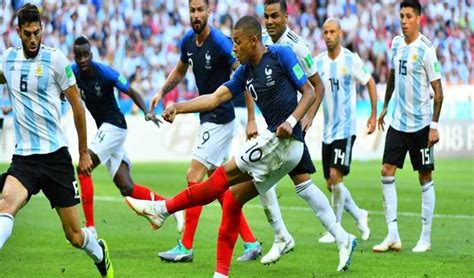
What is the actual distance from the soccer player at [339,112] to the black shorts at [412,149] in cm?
80

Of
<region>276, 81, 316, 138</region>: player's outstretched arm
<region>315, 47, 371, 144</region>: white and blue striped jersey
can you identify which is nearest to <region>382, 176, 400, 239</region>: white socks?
<region>315, 47, 371, 144</region>: white and blue striped jersey

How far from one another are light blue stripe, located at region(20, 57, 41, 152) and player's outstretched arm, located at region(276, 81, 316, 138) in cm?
200

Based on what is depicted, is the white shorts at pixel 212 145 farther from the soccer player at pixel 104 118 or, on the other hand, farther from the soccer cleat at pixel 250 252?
the soccer player at pixel 104 118

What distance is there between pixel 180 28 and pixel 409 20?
21.3 m

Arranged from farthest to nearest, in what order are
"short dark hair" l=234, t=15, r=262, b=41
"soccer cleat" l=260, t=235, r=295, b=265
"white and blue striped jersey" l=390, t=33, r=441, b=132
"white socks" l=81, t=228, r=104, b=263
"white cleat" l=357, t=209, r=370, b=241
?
"white cleat" l=357, t=209, r=370, b=241, "white and blue striped jersey" l=390, t=33, r=441, b=132, "soccer cleat" l=260, t=235, r=295, b=265, "white socks" l=81, t=228, r=104, b=263, "short dark hair" l=234, t=15, r=262, b=41

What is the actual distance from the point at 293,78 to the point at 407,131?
317cm

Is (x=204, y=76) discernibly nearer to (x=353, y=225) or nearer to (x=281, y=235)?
(x=281, y=235)

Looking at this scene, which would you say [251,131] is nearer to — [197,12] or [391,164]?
[197,12]

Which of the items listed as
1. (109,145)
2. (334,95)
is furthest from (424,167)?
(109,145)

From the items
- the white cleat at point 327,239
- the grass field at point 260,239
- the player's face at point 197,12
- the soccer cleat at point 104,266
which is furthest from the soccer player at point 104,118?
the soccer cleat at point 104,266

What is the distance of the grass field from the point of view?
973 centimetres

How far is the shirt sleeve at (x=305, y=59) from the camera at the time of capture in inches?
378

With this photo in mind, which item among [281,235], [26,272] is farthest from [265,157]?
[26,272]

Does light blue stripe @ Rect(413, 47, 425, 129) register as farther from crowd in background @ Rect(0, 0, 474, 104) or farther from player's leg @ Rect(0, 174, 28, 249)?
crowd in background @ Rect(0, 0, 474, 104)
